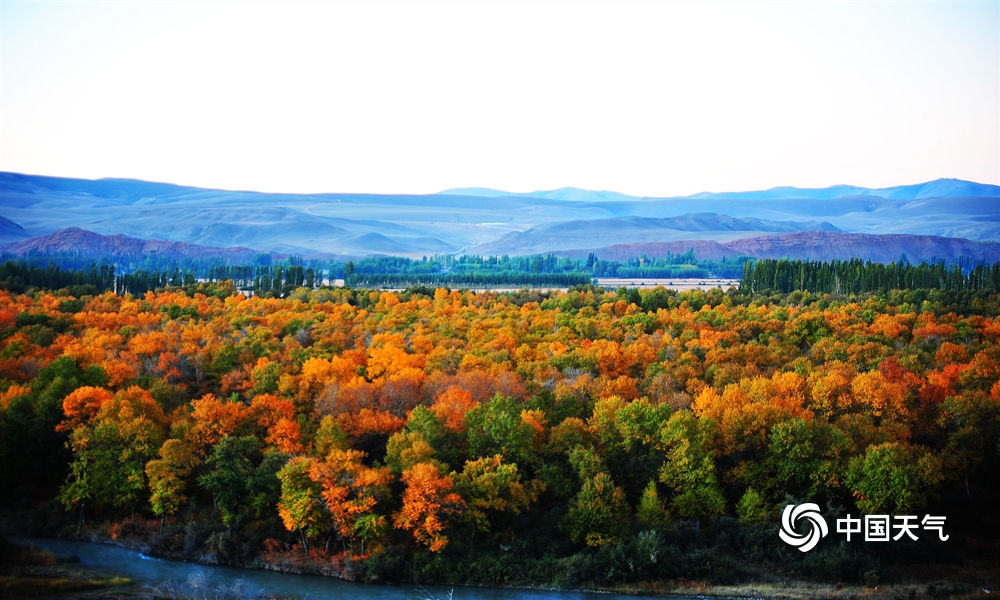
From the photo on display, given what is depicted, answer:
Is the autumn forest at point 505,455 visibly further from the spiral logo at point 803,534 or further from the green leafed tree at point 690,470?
the spiral logo at point 803,534

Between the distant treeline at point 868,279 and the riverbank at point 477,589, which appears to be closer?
the riverbank at point 477,589

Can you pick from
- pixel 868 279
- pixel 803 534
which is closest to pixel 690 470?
pixel 803 534

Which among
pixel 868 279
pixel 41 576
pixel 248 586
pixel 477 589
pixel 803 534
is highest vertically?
pixel 868 279
